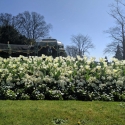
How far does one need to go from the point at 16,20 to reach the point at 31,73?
1728 inches

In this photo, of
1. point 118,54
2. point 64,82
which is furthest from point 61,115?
point 118,54

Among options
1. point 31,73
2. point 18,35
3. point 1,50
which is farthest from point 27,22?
point 31,73

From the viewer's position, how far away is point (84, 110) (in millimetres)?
3793

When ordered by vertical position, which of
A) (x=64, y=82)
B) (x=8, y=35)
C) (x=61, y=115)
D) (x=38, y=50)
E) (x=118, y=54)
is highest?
(x=8, y=35)

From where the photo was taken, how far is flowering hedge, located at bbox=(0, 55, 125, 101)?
5.07 m

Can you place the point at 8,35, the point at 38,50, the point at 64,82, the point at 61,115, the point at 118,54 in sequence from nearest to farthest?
the point at 61,115 < the point at 64,82 < the point at 38,50 < the point at 118,54 < the point at 8,35

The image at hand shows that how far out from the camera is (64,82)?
5395 millimetres

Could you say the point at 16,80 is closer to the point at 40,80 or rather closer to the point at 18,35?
the point at 40,80

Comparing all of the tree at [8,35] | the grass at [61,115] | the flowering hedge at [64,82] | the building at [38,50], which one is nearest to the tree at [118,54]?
the building at [38,50]

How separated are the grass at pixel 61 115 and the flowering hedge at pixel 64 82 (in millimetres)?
951

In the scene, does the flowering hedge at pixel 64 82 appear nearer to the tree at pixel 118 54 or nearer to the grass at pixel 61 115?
the grass at pixel 61 115

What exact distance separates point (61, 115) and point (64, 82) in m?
1.83

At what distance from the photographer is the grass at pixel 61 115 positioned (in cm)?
342

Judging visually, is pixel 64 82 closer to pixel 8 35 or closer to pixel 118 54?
pixel 118 54
